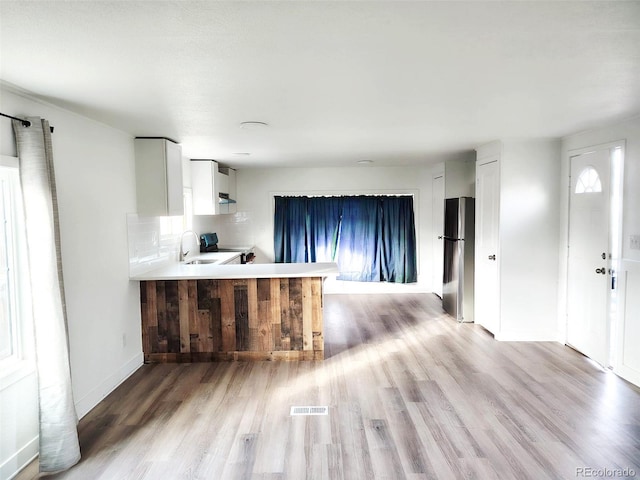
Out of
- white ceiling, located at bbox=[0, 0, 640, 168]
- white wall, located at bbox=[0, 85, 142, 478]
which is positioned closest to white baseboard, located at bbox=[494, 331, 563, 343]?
white ceiling, located at bbox=[0, 0, 640, 168]

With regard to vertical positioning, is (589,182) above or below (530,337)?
above

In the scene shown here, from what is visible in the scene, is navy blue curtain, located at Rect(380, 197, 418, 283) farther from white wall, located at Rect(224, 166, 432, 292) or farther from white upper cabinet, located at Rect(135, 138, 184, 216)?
white upper cabinet, located at Rect(135, 138, 184, 216)

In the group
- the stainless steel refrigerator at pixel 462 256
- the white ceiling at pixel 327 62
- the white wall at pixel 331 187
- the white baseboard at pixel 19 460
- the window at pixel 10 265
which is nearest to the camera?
the white ceiling at pixel 327 62

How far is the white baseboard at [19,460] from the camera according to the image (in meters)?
2.29

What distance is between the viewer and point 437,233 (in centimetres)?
690

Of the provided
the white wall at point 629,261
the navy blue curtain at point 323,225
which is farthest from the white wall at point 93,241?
the white wall at point 629,261

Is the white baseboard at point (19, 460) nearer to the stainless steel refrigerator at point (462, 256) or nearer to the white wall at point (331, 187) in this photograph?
the stainless steel refrigerator at point (462, 256)

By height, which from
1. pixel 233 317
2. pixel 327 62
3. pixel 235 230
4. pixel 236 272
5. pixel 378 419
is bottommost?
pixel 378 419

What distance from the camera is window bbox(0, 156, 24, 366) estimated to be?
2467mm

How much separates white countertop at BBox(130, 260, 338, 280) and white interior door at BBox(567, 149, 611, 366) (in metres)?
2.49

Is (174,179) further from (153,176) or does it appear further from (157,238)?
(157,238)

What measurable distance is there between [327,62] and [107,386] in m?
3.08

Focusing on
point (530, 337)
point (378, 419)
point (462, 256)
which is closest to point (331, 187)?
point (462, 256)

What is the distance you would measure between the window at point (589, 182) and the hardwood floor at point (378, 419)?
1.67 meters
